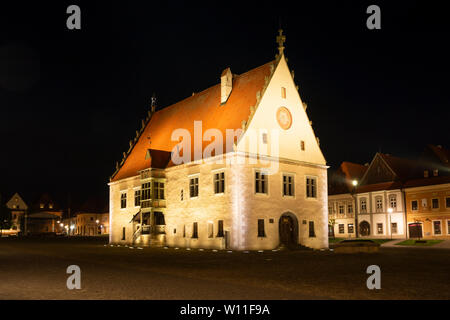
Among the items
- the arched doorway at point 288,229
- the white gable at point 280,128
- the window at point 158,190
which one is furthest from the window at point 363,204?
the window at point 158,190

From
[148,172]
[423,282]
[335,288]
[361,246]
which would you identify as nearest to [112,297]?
[335,288]

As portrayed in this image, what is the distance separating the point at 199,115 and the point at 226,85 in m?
3.90

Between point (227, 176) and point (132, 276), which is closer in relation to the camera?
point (132, 276)

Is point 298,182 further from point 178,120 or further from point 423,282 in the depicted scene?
point 423,282

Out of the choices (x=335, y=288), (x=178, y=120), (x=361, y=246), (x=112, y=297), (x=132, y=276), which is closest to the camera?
(x=112, y=297)

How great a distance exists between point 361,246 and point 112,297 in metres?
22.7

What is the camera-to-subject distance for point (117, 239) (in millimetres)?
50281

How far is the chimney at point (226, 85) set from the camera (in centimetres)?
4156

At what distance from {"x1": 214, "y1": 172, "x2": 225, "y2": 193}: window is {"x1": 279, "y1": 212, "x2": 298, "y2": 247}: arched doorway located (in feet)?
18.2

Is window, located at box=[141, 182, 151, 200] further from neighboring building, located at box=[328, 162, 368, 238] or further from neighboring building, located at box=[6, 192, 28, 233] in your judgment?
neighboring building, located at box=[6, 192, 28, 233]

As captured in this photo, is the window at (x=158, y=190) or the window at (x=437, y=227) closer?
the window at (x=158, y=190)

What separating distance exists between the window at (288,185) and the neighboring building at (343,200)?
29.2 m

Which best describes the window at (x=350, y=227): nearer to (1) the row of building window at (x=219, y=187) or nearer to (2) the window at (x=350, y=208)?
(2) the window at (x=350, y=208)

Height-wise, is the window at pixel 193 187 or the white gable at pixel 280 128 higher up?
the white gable at pixel 280 128
